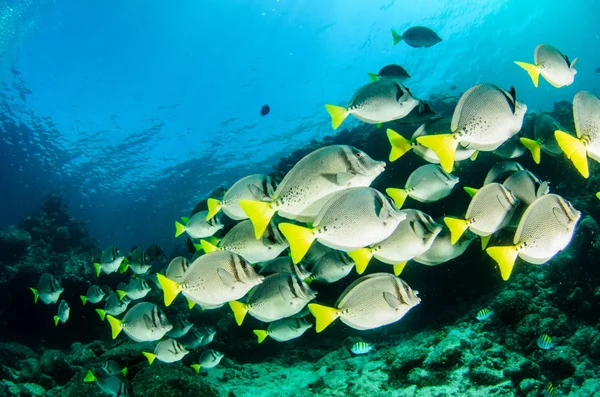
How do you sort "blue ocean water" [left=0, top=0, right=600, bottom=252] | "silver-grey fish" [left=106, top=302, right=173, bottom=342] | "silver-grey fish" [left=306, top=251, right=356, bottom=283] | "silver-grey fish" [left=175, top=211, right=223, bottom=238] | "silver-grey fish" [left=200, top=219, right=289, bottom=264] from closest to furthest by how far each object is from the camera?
"silver-grey fish" [left=200, top=219, right=289, bottom=264] → "silver-grey fish" [left=306, top=251, right=356, bottom=283] → "silver-grey fish" [left=106, top=302, right=173, bottom=342] → "silver-grey fish" [left=175, top=211, right=223, bottom=238] → "blue ocean water" [left=0, top=0, right=600, bottom=252]

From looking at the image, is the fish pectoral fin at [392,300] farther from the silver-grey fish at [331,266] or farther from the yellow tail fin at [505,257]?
the silver-grey fish at [331,266]

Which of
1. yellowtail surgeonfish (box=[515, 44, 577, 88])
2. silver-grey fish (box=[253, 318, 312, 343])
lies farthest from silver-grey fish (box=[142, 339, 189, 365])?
yellowtail surgeonfish (box=[515, 44, 577, 88])

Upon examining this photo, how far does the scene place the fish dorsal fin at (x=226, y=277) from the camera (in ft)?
10.3

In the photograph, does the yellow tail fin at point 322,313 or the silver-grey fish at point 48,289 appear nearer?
the yellow tail fin at point 322,313

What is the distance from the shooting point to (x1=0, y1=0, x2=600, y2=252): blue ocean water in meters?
27.4

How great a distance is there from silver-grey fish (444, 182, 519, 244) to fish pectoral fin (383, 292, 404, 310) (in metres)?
0.73

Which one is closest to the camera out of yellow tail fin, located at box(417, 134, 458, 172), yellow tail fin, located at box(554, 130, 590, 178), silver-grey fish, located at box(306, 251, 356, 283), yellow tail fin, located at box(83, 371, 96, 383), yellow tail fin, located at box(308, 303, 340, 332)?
yellow tail fin, located at box(554, 130, 590, 178)

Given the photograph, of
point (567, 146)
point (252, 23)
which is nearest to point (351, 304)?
point (567, 146)

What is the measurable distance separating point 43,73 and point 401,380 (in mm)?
35816

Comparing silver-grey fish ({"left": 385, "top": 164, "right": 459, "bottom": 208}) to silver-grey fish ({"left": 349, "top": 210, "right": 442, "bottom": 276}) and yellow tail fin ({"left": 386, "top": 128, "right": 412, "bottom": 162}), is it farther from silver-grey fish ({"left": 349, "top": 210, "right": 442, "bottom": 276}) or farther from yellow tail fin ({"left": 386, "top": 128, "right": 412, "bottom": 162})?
silver-grey fish ({"left": 349, "top": 210, "right": 442, "bottom": 276})

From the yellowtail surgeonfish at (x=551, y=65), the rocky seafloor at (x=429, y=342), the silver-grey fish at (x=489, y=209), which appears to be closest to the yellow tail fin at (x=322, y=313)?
the silver-grey fish at (x=489, y=209)

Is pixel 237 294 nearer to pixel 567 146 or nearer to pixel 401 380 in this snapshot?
pixel 567 146

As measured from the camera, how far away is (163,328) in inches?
195

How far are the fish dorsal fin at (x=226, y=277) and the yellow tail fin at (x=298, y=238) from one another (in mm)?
991
